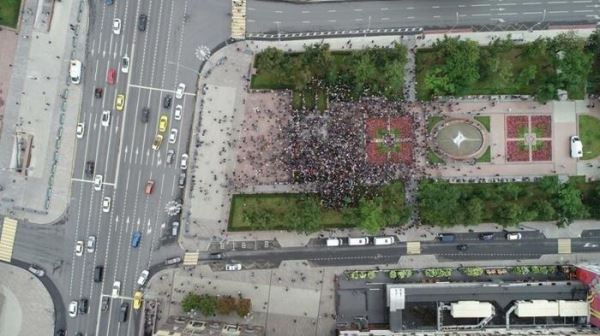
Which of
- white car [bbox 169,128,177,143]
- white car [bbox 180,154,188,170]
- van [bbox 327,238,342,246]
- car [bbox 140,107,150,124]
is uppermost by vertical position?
car [bbox 140,107,150,124]

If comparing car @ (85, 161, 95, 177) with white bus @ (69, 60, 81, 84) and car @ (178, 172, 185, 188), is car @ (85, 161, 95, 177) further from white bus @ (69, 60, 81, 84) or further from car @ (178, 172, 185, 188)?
car @ (178, 172, 185, 188)

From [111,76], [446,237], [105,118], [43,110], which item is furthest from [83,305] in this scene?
[446,237]

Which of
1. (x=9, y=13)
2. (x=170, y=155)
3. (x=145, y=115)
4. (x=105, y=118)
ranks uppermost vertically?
(x=9, y=13)

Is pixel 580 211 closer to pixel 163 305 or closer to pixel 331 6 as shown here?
pixel 331 6

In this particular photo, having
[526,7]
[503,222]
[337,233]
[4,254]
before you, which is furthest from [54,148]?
[526,7]

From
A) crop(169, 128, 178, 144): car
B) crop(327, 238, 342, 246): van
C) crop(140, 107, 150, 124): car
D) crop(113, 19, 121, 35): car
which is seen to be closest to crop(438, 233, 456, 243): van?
crop(327, 238, 342, 246): van

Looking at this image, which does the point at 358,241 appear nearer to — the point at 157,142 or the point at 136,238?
the point at 136,238
